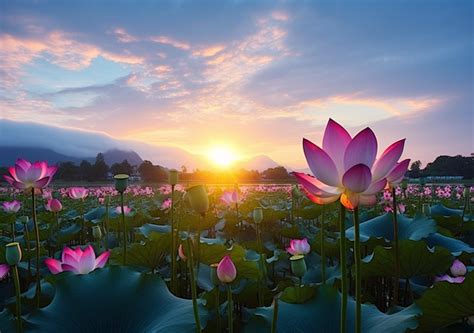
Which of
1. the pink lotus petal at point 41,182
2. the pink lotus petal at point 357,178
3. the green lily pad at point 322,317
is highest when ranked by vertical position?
the pink lotus petal at point 357,178

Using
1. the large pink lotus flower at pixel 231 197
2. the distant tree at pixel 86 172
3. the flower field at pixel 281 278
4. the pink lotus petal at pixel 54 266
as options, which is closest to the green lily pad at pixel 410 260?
the flower field at pixel 281 278

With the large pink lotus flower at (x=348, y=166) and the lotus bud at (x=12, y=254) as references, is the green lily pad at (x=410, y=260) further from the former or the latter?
the lotus bud at (x=12, y=254)

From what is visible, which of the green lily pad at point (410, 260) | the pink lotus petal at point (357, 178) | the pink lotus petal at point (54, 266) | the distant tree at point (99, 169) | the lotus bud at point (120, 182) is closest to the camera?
the pink lotus petal at point (357, 178)

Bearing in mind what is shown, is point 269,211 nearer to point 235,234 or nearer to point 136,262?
point 235,234

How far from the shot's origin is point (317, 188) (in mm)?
933

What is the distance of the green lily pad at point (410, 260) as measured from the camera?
1.88 m

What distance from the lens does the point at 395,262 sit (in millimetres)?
1884

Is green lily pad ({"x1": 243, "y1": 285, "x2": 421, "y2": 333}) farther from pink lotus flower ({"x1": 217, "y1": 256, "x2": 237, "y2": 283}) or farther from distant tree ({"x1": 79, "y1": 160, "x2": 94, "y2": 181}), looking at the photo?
distant tree ({"x1": 79, "y1": 160, "x2": 94, "y2": 181})

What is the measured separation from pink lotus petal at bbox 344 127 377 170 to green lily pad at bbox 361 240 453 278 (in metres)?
1.08

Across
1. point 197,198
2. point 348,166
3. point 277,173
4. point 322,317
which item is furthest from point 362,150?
point 277,173

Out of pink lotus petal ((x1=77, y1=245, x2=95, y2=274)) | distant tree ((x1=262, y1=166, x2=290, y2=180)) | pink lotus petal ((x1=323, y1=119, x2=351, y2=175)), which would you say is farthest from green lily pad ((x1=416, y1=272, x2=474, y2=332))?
distant tree ((x1=262, y1=166, x2=290, y2=180))

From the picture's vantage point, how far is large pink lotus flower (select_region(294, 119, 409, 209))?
34.6 inches

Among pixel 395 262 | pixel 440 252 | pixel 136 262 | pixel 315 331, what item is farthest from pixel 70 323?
pixel 440 252

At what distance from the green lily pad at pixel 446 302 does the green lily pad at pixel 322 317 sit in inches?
3.7
